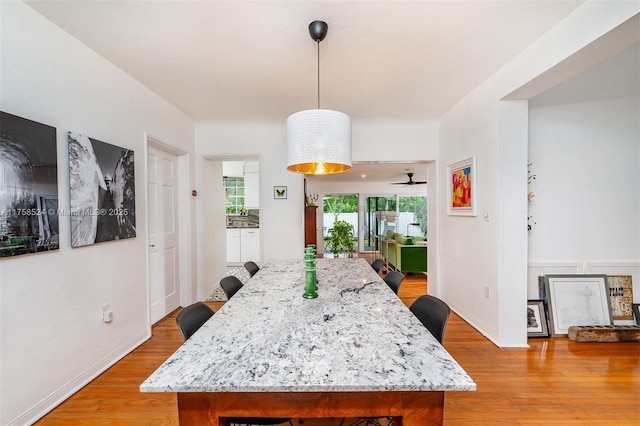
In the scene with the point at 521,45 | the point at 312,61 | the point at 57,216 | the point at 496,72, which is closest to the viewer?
the point at 57,216

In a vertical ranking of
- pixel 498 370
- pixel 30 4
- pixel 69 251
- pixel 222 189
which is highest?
pixel 30 4

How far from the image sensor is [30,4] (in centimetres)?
161

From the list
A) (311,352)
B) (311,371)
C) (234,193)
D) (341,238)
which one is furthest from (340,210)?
(311,371)

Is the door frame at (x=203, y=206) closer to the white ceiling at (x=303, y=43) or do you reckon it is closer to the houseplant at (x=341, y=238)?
the white ceiling at (x=303, y=43)

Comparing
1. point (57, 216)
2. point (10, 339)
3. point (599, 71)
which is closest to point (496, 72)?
point (599, 71)

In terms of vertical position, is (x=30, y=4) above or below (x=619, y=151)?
above

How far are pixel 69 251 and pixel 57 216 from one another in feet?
0.85

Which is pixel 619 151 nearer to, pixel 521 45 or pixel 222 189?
pixel 521 45

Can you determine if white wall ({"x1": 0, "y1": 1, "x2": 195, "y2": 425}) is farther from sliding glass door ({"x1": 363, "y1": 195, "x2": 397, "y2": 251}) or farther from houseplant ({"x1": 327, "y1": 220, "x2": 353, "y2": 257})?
sliding glass door ({"x1": 363, "y1": 195, "x2": 397, "y2": 251})

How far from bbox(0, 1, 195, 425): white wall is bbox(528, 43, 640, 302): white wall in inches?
154

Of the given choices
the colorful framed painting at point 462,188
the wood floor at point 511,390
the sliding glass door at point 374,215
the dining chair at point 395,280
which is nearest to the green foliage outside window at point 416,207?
the sliding glass door at point 374,215

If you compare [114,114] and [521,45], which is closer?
[521,45]

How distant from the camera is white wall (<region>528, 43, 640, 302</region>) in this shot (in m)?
2.78

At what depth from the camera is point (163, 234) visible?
10.5ft
